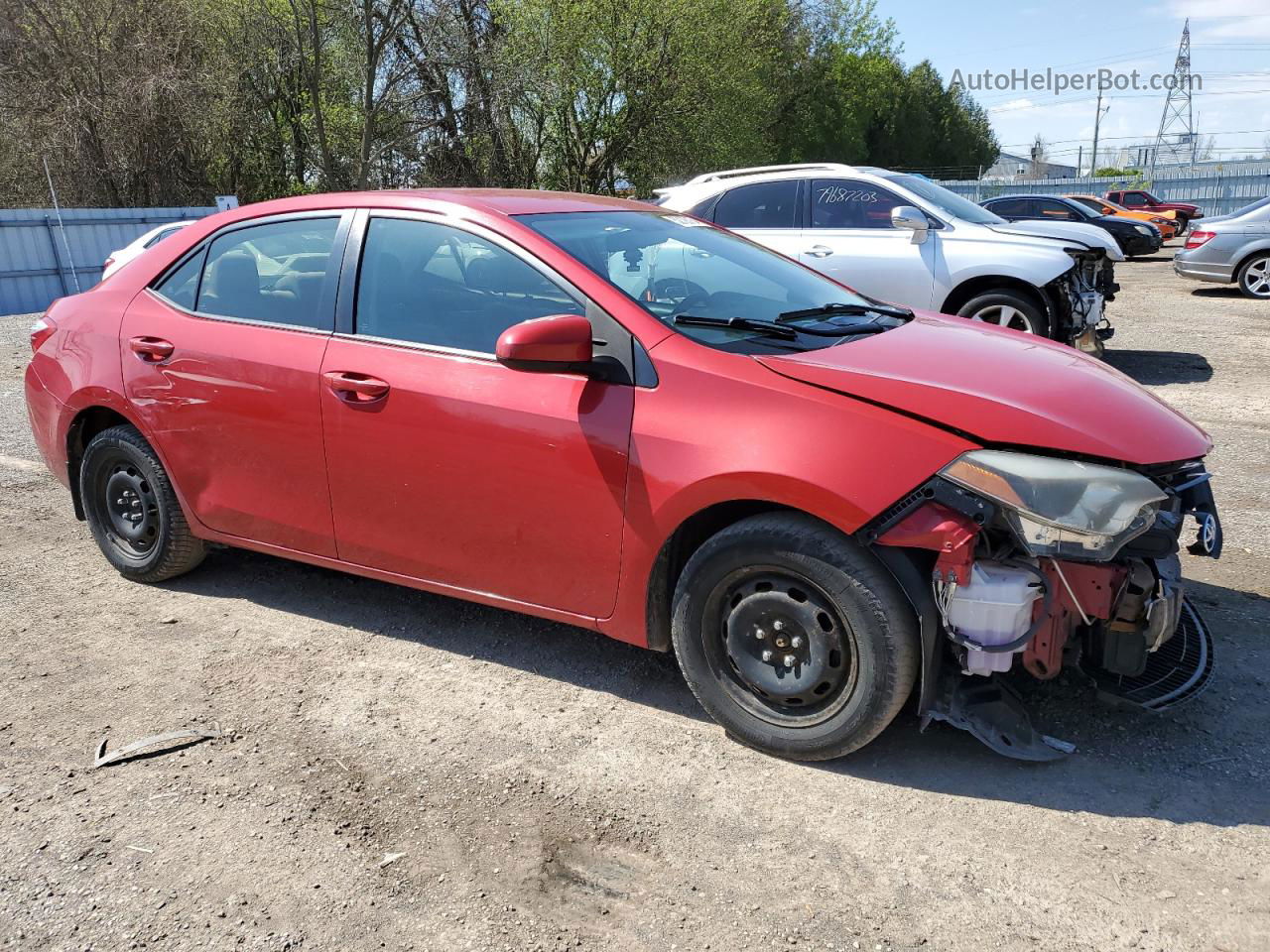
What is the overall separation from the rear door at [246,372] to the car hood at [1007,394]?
5.96 feet

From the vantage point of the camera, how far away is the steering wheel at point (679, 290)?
3473mm

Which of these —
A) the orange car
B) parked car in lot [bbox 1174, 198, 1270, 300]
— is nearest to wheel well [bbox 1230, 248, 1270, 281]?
parked car in lot [bbox 1174, 198, 1270, 300]

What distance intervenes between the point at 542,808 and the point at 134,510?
273 centimetres

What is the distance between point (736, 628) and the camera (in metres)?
3.07

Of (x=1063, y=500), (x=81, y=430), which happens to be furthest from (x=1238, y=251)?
(x=81, y=430)

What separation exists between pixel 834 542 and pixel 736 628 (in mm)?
433

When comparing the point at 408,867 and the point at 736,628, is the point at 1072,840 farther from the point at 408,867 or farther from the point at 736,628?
the point at 408,867

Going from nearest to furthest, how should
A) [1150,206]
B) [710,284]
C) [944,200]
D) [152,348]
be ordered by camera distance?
[710,284]
[152,348]
[944,200]
[1150,206]

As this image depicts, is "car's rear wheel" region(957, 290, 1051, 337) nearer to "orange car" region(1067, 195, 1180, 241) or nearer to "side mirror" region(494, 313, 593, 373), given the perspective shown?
"side mirror" region(494, 313, 593, 373)

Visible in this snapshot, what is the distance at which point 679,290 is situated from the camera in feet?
11.6

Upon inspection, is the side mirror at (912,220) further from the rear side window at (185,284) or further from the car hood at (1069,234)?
the rear side window at (185,284)

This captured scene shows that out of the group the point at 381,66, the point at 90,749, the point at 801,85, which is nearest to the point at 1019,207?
the point at 381,66

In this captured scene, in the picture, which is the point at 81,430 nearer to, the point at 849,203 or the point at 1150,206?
the point at 849,203

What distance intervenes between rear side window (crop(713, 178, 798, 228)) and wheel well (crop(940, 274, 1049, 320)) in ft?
5.30
